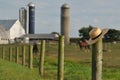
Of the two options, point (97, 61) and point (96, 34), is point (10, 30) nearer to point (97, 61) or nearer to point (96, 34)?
point (97, 61)

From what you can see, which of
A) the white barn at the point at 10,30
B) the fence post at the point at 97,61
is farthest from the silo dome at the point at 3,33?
the fence post at the point at 97,61

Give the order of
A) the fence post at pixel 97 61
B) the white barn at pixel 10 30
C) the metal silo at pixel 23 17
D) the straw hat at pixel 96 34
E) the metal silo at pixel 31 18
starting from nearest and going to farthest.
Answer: the straw hat at pixel 96 34
the fence post at pixel 97 61
the white barn at pixel 10 30
the metal silo at pixel 31 18
the metal silo at pixel 23 17

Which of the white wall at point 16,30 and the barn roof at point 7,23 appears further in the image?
the barn roof at point 7,23

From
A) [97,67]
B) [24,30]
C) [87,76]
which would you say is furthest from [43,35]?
[97,67]

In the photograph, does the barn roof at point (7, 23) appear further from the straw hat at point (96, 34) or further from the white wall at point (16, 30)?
the straw hat at point (96, 34)

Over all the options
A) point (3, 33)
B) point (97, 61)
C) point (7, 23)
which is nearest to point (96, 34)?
point (97, 61)

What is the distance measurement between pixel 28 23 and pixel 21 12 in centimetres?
976

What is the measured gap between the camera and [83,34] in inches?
5719

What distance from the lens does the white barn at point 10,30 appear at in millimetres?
127131

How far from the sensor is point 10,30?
436 ft

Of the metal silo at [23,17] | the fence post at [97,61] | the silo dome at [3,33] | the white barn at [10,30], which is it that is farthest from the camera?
the metal silo at [23,17]

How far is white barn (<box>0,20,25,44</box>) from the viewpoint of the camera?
12713cm

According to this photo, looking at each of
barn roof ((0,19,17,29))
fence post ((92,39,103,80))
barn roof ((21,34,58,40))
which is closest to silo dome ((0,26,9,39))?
barn roof ((0,19,17,29))

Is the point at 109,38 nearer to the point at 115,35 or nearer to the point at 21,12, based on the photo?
the point at 115,35
